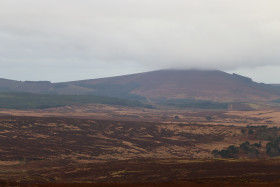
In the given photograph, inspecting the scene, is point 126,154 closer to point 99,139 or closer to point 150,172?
point 99,139

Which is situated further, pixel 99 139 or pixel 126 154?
pixel 99 139

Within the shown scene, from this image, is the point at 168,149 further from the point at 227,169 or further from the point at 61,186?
the point at 61,186

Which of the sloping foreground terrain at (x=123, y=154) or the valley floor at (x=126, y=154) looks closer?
the valley floor at (x=126, y=154)

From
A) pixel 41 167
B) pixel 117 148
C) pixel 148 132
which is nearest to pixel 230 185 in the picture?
pixel 41 167

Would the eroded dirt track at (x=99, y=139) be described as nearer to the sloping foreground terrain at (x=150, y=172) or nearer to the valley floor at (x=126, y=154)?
the valley floor at (x=126, y=154)

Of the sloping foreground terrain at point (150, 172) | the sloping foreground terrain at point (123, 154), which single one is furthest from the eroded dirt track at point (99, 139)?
the sloping foreground terrain at point (150, 172)

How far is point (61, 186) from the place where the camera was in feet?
79.6

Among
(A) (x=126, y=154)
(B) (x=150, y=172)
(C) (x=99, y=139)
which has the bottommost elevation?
(A) (x=126, y=154)

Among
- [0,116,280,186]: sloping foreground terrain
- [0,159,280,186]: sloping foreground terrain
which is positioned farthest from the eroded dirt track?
[0,159,280,186]: sloping foreground terrain

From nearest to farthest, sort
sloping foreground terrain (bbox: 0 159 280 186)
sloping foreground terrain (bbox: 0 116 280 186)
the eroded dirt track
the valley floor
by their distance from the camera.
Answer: sloping foreground terrain (bbox: 0 159 280 186)
the valley floor
sloping foreground terrain (bbox: 0 116 280 186)
the eroded dirt track

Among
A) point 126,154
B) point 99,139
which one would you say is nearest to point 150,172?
point 126,154

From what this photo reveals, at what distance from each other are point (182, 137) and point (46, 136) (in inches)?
1142

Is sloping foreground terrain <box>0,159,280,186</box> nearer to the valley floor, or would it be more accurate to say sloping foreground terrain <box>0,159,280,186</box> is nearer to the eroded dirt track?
the valley floor

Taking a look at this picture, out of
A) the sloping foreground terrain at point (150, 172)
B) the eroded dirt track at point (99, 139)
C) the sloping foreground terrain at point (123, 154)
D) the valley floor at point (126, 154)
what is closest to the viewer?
the sloping foreground terrain at point (150, 172)
